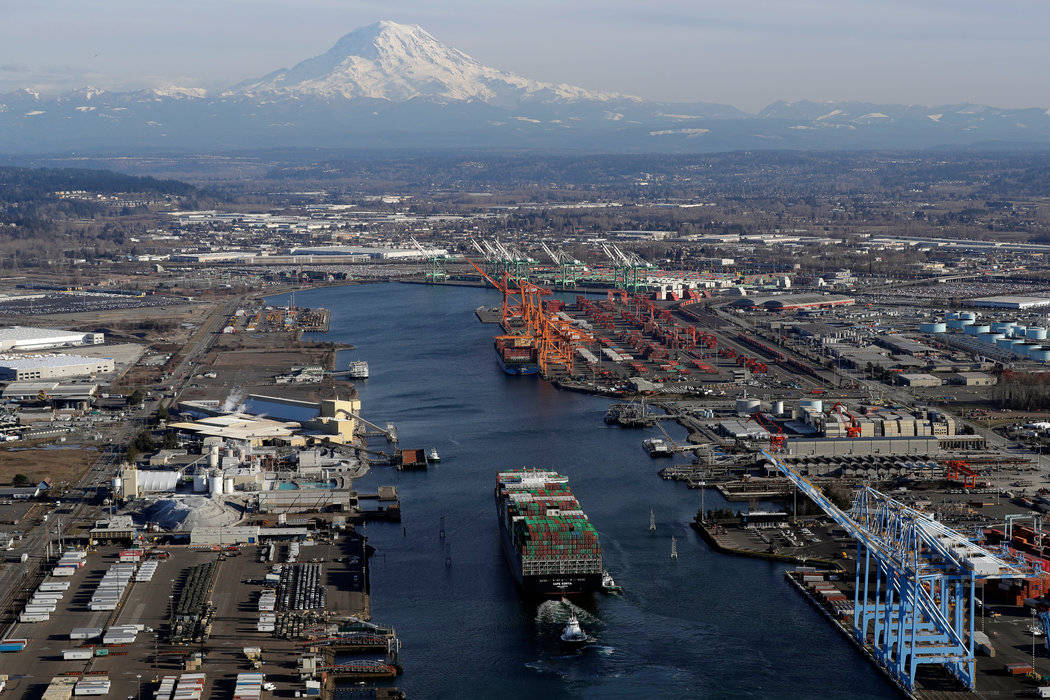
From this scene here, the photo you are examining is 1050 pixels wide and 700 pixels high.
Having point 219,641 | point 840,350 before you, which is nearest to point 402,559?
point 219,641

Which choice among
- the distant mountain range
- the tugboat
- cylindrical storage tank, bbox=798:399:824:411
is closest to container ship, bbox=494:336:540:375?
cylindrical storage tank, bbox=798:399:824:411

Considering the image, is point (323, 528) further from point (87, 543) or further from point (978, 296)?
point (978, 296)

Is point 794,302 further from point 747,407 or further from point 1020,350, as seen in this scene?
Result: point 747,407

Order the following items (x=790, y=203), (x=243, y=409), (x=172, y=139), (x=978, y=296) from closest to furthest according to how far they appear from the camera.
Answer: (x=243, y=409) < (x=978, y=296) < (x=790, y=203) < (x=172, y=139)

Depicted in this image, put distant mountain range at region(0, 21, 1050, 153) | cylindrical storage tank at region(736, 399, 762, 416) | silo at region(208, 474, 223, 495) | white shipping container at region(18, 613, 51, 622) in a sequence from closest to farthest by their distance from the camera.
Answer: white shipping container at region(18, 613, 51, 622) → silo at region(208, 474, 223, 495) → cylindrical storage tank at region(736, 399, 762, 416) → distant mountain range at region(0, 21, 1050, 153)

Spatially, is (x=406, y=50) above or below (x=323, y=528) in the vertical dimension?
above

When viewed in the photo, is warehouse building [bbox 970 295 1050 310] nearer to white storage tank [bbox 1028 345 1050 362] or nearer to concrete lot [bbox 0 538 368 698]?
white storage tank [bbox 1028 345 1050 362]

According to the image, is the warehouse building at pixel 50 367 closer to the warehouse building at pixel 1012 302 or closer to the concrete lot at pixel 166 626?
the concrete lot at pixel 166 626
